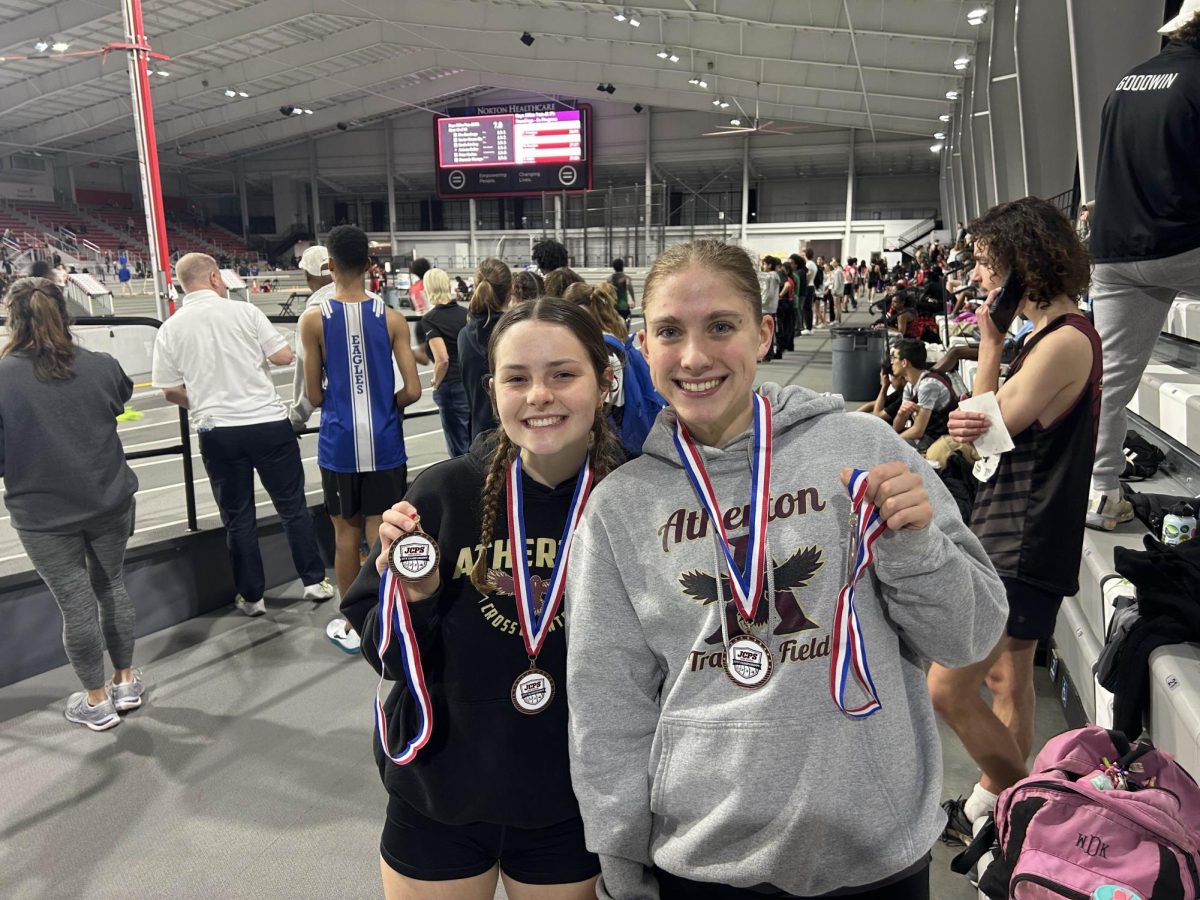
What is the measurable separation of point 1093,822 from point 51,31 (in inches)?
931

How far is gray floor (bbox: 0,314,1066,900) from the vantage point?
7.09 ft

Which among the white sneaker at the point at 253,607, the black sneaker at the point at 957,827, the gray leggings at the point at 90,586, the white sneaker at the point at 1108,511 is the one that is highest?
the white sneaker at the point at 1108,511

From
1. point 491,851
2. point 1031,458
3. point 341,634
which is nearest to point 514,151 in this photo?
point 341,634

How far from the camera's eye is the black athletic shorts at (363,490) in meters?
3.36

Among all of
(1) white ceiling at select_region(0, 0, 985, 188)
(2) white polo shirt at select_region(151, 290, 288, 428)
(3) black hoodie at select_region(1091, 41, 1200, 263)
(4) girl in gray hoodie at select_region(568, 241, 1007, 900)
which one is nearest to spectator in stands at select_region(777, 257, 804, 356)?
(1) white ceiling at select_region(0, 0, 985, 188)

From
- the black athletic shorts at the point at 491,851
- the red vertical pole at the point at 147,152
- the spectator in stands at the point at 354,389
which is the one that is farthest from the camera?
the red vertical pole at the point at 147,152

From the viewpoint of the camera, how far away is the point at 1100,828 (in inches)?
49.4

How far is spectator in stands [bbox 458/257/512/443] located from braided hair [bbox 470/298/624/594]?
2368 millimetres

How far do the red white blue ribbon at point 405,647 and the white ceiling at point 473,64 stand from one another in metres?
16.8

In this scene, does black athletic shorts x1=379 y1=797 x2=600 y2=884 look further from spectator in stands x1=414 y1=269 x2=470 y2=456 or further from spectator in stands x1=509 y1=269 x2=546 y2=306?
spectator in stands x1=414 y1=269 x2=470 y2=456

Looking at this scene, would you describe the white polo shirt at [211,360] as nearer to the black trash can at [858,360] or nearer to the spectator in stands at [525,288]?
the spectator in stands at [525,288]

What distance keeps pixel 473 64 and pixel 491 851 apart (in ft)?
92.7

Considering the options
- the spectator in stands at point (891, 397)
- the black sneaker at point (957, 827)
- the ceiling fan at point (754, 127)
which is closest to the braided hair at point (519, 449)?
the black sneaker at point (957, 827)

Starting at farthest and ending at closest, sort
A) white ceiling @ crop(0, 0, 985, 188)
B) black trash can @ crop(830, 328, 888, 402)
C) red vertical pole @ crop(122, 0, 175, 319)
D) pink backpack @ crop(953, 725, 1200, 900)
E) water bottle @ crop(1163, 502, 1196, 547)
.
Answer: white ceiling @ crop(0, 0, 985, 188)
black trash can @ crop(830, 328, 888, 402)
red vertical pole @ crop(122, 0, 175, 319)
water bottle @ crop(1163, 502, 1196, 547)
pink backpack @ crop(953, 725, 1200, 900)
